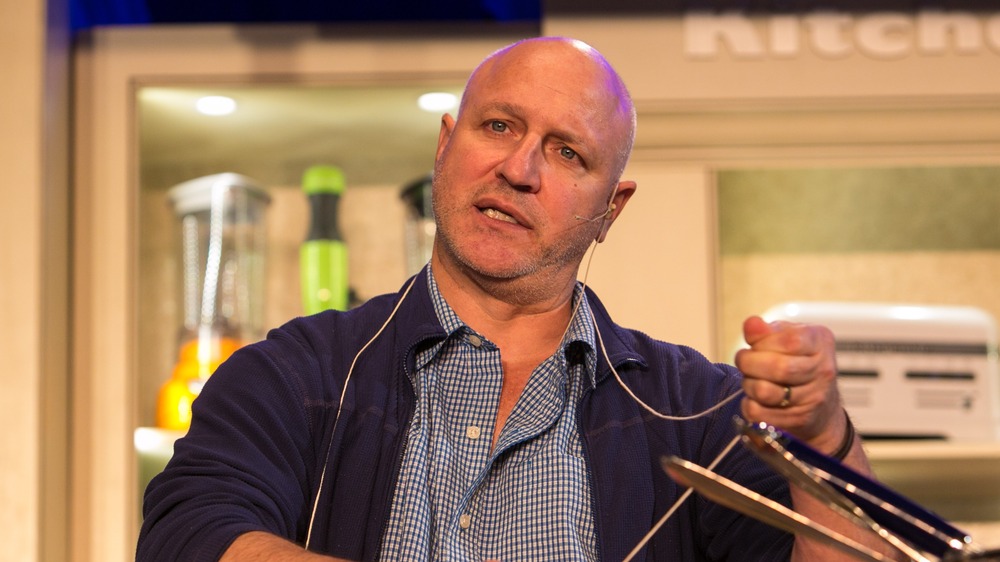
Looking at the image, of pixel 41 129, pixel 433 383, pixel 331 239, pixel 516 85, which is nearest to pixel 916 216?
pixel 331 239

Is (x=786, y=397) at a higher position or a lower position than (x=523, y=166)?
lower

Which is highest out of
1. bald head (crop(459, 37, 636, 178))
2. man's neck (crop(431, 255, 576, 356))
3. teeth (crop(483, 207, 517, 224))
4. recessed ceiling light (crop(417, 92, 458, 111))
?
recessed ceiling light (crop(417, 92, 458, 111))

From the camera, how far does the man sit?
1.05 meters

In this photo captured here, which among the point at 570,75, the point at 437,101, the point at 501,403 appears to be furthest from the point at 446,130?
the point at 437,101

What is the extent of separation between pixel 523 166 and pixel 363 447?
0.35 metres

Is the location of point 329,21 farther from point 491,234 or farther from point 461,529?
point 461,529

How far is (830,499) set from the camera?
30.2 inches

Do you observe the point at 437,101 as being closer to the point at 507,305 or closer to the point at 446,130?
the point at 446,130

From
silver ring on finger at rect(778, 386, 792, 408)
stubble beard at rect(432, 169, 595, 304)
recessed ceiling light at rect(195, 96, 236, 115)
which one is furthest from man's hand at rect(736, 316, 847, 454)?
recessed ceiling light at rect(195, 96, 236, 115)

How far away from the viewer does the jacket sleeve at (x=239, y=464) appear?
3.31ft

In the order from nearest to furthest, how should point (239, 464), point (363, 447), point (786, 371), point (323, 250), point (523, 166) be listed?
point (786, 371), point (239, 464), point (363, 447), point (523, 166), point (323, 250)

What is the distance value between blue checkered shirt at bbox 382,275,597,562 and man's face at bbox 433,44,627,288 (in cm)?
9

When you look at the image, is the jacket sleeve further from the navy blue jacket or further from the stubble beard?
the stubble beard

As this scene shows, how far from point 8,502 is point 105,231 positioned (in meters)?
0.49
